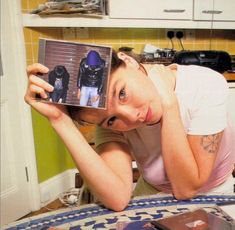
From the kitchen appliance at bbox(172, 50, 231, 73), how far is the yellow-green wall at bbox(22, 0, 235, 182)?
1.58ft

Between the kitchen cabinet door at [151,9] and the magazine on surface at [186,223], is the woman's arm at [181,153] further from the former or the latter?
the kitchen cabinet door at [151,9]

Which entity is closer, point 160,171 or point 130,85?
point 130,85

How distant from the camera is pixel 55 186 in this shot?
2404 millimetres

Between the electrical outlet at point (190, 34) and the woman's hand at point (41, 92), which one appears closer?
the woman's hand at point (41, 92)

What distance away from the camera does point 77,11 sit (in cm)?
206

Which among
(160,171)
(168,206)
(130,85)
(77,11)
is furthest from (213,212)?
(77,11)

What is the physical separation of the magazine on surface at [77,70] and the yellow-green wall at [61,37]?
150cm

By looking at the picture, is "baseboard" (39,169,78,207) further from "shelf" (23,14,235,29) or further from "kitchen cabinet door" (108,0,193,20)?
"kitchen cabinet door" (108,0,193,20)

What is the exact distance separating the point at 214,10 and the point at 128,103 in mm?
2045

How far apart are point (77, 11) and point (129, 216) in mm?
1643

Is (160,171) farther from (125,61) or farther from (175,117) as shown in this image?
(125,61)

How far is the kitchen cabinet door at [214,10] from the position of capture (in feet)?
7.93

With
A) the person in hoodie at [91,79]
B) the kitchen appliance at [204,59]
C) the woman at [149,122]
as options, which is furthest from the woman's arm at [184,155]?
the kitchen appliance at [204,59]

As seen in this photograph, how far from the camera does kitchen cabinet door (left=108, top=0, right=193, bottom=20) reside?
2.18 meters
